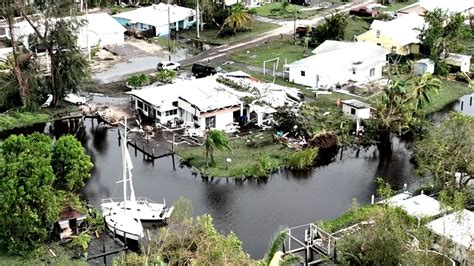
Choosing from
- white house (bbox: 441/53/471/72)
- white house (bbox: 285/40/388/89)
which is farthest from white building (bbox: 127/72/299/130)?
white house (bbox: 441/53/471/72)

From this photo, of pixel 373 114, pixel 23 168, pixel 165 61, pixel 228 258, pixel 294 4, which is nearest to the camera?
pixel 228 258

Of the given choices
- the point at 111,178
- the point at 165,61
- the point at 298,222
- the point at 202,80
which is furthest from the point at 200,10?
the point at 298,222

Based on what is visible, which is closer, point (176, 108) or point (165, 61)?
point (176, 108)

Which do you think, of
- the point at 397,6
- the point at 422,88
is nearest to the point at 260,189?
the point at 422,88

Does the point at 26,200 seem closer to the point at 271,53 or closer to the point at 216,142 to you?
the point at 216,142

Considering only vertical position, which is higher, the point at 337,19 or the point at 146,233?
the point at 337,19

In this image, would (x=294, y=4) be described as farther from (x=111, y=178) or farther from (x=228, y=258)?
(x=228, y=258)
